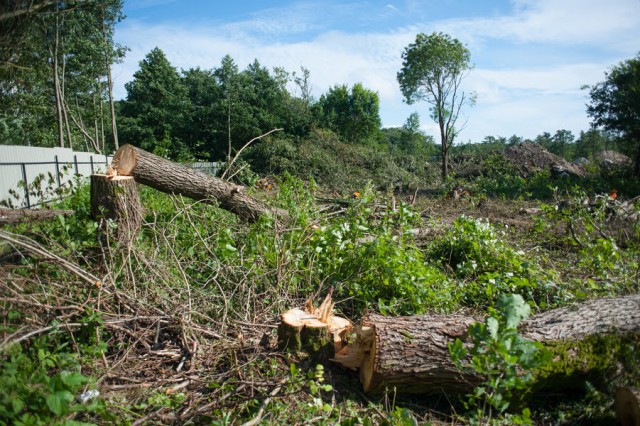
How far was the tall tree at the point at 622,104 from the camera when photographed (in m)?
15.6

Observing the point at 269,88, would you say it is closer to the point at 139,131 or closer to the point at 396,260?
the point at 139,131

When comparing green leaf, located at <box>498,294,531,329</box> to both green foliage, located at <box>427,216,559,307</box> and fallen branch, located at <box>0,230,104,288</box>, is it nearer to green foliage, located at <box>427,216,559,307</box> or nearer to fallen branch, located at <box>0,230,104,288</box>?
green foliage, located at <box>427,216,559,307</box>

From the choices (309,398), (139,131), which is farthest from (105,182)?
(139,131)

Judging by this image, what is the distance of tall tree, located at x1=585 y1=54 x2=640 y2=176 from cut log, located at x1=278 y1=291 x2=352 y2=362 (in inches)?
683

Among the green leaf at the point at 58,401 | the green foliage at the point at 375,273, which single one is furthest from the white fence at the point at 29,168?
the green leaf at the point at 58,401

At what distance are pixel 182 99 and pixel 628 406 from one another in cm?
3289

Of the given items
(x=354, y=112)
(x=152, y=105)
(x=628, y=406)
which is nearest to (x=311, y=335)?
(x=628, y=406)

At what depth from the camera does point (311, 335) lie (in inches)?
114

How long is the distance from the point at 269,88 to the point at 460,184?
60.3ft

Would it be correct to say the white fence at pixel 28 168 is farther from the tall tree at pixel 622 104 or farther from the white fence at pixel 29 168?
the tall tree at pixel 622 104

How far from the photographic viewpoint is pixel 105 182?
4027 millimetres

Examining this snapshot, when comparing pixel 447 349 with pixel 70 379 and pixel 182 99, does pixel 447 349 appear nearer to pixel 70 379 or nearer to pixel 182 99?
pixel 70 379

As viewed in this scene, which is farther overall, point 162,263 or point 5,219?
point 5,219

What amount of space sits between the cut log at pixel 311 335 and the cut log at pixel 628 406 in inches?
63.6
